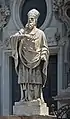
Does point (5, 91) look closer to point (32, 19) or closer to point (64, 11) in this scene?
point (64, 11)

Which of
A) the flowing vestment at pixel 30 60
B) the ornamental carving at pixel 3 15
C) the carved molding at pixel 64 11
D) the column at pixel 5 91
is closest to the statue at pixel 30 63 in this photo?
the flowing vestment at pixel 30 60

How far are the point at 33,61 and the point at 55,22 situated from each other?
314 inches

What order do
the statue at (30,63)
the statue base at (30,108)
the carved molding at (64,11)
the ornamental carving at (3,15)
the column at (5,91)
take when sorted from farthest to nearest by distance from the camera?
1. the ornamental carving at (3,15)
2. the column at (5,91)
3. the carved molding at (64,11)
4. the statue at (30,63)
5. the statue base at (30,108)

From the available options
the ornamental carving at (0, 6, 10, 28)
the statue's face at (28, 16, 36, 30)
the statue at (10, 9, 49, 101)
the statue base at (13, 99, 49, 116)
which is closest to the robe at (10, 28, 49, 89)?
the statue at (10, 9, 49, 101)

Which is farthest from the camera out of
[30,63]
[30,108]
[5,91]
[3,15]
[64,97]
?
[3,15]

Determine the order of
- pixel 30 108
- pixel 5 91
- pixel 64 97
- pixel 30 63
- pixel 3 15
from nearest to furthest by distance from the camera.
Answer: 1. pixel 30 108
2. pixel 30 63
3. pixel 64 97
4. pixel 5 91
5. pixel 3 15

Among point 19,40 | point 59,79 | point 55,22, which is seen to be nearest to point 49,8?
point 55,22

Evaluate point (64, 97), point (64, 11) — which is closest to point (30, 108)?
point (64, 97)

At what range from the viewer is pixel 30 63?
460 inches

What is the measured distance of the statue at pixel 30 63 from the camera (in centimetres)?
1172

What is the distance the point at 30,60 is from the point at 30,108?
89 cm

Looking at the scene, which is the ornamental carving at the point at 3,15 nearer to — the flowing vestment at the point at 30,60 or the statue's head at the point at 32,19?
the statue's head at the point at 32,19

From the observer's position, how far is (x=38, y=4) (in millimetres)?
20078

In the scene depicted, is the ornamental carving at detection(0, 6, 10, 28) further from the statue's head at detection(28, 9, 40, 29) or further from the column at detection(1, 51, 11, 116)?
the statue's head at detection(28, 9, 40, 29)
